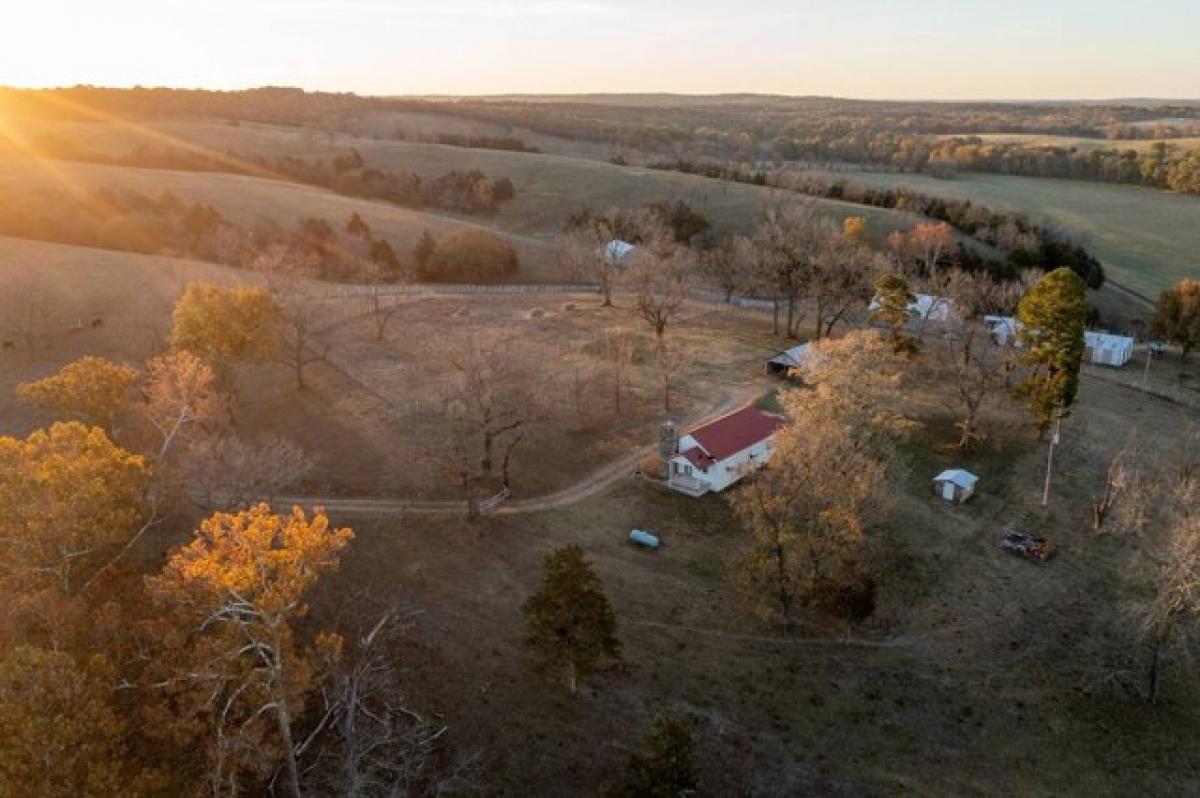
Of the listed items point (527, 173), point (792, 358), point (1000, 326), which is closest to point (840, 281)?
point (792, 358)

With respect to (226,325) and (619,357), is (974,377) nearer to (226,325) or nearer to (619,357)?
(619,357)

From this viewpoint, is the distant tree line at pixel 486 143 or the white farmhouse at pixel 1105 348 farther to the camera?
the distant tree line at pixel 486 143

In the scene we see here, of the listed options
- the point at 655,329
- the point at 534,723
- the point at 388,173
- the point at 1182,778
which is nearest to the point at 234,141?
the point at 388,173

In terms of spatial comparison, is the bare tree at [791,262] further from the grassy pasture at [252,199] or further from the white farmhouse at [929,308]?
the grassy pasture at [252,199]

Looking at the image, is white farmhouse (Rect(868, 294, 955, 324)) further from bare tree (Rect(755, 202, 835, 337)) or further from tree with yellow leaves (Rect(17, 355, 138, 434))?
tree with yellow leaves (Rect(17, 355, 138, 434))

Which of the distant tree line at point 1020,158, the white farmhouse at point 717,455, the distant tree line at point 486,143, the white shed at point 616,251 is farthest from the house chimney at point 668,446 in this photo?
the distant tree line at point 1020,158

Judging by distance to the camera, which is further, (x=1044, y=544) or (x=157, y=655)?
(x=1044, y=544)

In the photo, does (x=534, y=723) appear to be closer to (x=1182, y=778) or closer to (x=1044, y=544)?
(x=1182, y=778)
